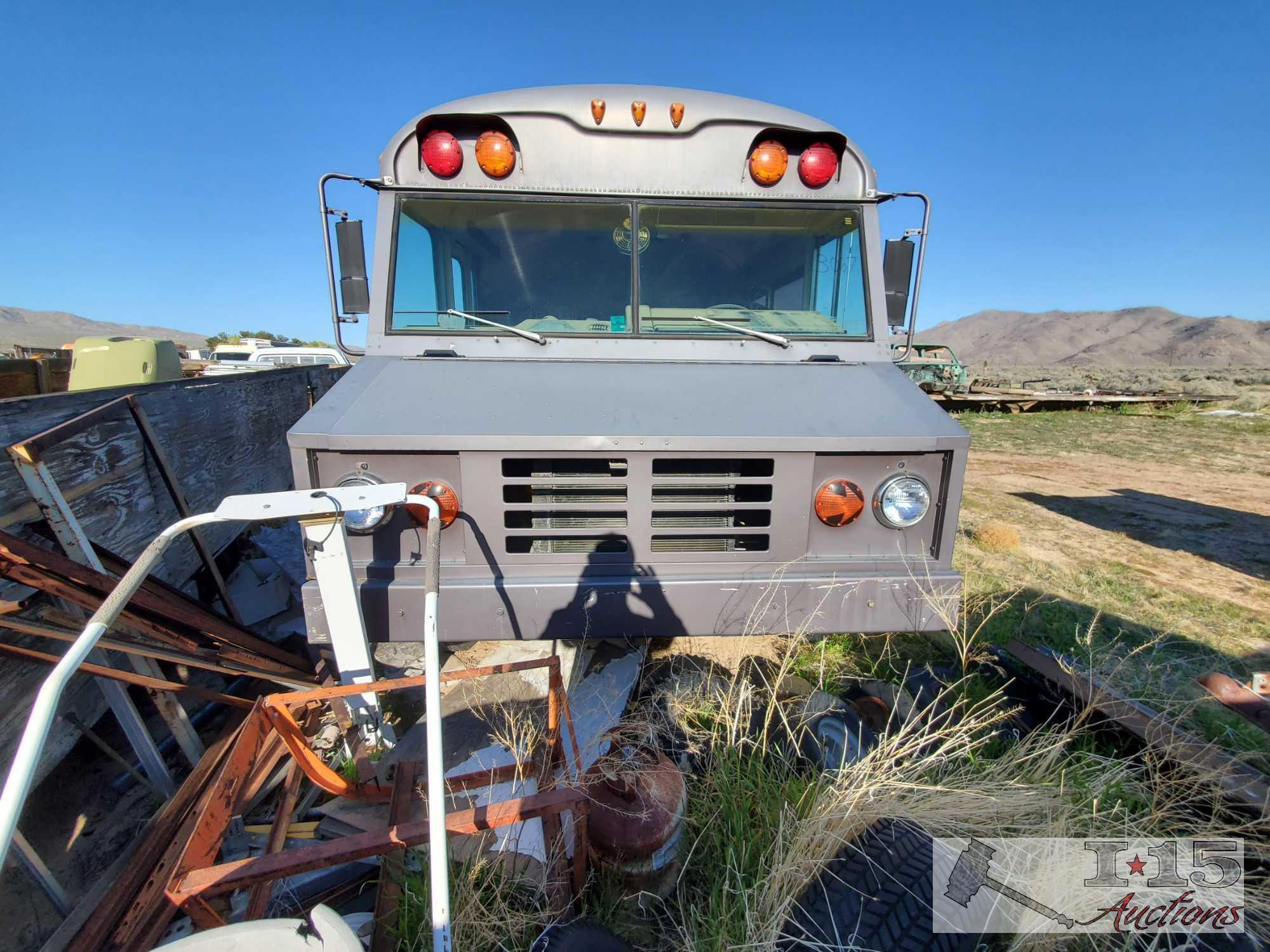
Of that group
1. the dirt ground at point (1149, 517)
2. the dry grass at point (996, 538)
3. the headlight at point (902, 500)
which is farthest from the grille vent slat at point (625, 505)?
the dirt ground at point (1149, 517)

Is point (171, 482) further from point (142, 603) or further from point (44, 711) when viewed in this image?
point (44, 711)

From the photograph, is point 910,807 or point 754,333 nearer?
point 910,807

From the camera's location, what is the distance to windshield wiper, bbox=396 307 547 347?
2.89 meters

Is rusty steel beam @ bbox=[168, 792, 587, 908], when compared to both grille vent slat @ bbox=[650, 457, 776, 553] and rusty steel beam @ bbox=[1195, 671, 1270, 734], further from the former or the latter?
rusty steel beam @ bbox=[1195, 671, 1270, 734]

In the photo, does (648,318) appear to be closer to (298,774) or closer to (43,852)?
(298,774)

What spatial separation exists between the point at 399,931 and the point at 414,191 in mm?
3140

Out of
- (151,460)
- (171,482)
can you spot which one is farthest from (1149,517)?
(151,460)

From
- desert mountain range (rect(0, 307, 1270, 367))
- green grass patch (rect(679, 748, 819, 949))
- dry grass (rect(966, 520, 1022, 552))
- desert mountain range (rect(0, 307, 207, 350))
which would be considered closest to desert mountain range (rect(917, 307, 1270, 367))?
desert mountain range (rect(0, 307, 1270, 367))

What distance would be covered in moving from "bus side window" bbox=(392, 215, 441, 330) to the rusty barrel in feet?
7.94

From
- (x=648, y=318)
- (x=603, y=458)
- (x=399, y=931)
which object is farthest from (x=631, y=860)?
(x=648, y=318)

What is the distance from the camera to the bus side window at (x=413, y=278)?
9.82ft

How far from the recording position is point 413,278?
303cm

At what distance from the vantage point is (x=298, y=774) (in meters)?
1.99

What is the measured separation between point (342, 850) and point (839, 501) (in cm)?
204
